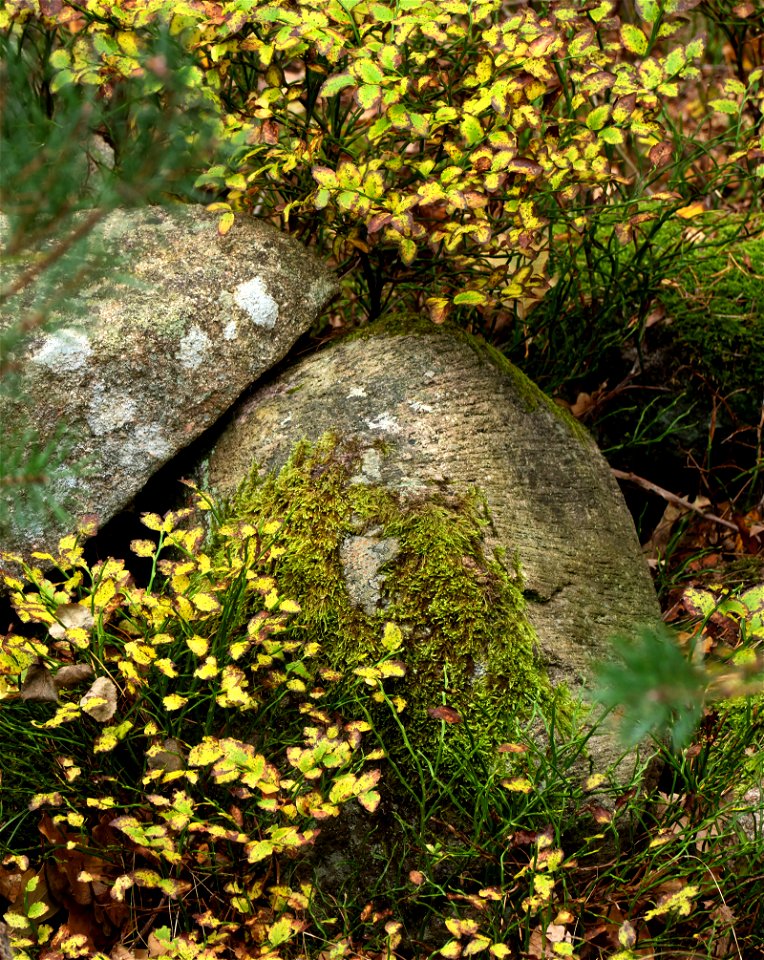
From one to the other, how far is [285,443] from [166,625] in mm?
644

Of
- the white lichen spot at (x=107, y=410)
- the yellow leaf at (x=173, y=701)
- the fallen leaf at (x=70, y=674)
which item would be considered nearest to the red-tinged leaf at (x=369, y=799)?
the yellow leaf at (x=173, y=701)

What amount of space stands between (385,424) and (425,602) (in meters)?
0.52

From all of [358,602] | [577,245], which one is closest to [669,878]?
[358,602]

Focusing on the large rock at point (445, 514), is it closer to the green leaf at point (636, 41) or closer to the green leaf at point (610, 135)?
the green leaf at point (610, 135)

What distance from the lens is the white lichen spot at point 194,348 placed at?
8.45 feet

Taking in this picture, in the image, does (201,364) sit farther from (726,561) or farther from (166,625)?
(726,561)

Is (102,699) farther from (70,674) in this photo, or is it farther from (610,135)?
(610,135)

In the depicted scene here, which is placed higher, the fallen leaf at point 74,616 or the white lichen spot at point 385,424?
the white lichen spot at point 385,424

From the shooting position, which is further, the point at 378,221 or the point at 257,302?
the point at 257,302

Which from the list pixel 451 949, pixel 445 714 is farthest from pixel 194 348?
pixel 451 949

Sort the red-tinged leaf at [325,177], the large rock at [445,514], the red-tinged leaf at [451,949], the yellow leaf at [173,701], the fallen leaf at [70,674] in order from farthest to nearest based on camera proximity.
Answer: the red-tinged leaf at [325,177]
the large rock at [445,514]
the fallen leaf at [70,674]
the yellow leaf at [173,701]
the red-tinged leaf at [451,949]

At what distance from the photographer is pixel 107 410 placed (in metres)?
2.51

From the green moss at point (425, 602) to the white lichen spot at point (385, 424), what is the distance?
0.39 feet

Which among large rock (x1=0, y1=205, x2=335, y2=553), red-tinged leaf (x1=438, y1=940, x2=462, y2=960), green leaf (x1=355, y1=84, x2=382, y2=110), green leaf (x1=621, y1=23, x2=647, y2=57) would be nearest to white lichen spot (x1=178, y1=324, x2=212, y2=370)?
large rock (x1=0, y1=205, x2=335, y2=553)
